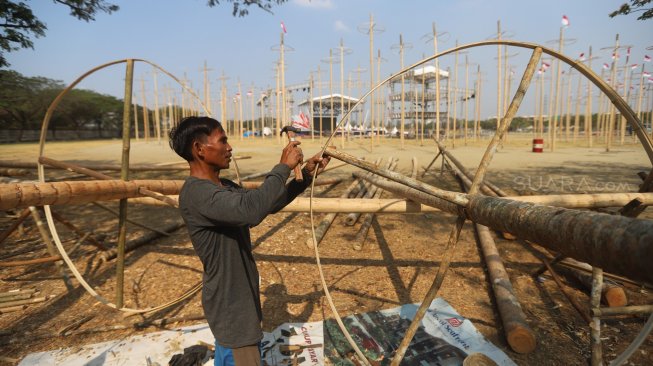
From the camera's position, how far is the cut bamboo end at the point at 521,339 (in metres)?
2.88

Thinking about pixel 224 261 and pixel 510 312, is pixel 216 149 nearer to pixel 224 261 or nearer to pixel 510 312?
pixel 224 261

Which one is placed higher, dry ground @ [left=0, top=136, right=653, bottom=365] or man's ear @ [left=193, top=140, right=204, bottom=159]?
man's ear @ [left=193, top=140, right=204, bottom=159]

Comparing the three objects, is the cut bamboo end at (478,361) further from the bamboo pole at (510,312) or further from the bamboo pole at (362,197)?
the bamboo pole at (362,197)

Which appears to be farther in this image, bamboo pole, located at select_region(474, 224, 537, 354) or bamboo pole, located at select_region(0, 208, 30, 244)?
bamboo pole, located at select_region(0, 208, 30, 244)

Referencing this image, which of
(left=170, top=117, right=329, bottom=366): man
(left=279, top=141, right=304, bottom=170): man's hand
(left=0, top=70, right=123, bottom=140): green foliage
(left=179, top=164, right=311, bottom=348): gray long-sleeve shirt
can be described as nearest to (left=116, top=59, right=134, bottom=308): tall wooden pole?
(left=170, top=117, right=329, bottom=366): man

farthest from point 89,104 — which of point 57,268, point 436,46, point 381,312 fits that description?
point 381,312

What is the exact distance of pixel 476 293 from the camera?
13.1ft

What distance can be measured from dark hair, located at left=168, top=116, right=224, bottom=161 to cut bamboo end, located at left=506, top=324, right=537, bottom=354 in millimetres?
2975

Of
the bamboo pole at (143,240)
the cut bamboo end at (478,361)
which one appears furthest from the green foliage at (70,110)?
the cut bamboo end at (478,361)

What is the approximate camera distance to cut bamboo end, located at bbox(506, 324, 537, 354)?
2.88 metres

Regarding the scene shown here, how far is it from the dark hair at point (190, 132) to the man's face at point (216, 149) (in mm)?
36

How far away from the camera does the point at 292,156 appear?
209cm

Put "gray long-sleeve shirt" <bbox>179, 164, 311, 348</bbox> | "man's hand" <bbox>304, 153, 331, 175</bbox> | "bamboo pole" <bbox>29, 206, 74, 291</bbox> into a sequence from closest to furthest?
"gray long-sleeve shirt" <bbox>179, 164, 311, 348</bbox> < "man's hand" <bbox>304, 153, 331, 175</bbox> < "bamboo pole" <bbox>29, 206, 74, 291</bbox>

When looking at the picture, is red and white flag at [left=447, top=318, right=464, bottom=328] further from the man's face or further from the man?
the man's face
